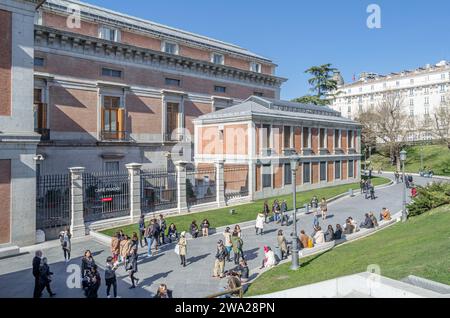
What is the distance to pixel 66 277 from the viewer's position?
1460 centimetres

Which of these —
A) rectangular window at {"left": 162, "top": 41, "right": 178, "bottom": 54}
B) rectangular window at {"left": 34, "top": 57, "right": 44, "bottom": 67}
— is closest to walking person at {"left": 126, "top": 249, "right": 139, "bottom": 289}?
rectangular window at {"left": 34, "top": 57, "right": 44, "bottom": 67}

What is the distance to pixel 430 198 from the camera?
2306 cm

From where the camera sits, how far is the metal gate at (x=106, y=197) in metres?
21.9

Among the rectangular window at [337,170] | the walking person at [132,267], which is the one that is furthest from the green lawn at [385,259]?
the rectangular window at [337,170]

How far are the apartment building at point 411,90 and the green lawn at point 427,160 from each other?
873 centimetres

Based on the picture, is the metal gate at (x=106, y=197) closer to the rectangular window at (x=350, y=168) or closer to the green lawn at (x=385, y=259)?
the green lawn at (x=385, y=259)

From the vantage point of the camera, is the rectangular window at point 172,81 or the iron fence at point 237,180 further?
the rectangular window at point 172,81

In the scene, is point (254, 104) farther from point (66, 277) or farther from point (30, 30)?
point (66, 277)

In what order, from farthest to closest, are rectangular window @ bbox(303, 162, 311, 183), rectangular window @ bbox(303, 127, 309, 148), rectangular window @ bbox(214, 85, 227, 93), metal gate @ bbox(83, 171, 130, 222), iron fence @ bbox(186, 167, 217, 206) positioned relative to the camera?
rectangular window @ bbox(214, 85, 227, 93)
rectangular window @ bbox(303, 127, 309, 148)
rectangular window @ bbox(303, 162, 311, 183)
iron fence @ bbox(186, 167, 217, 206)
metal gate @ bbox(83, 171, 130, 222)

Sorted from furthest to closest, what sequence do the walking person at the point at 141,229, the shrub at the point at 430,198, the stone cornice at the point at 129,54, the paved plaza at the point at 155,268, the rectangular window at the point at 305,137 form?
the rectangular window at the point at 305,137, the stone cornice at the point at 129,54, the shrub at the point at 430,198, the walking person at the point at 141,229, the paved plaza at the point at 155,268

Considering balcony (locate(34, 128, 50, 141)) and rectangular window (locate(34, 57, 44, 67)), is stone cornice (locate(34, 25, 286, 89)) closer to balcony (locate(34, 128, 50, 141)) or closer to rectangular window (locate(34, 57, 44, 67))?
rectangular window (locate(34, 57, 44, 67))

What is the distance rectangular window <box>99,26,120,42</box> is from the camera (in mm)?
35969

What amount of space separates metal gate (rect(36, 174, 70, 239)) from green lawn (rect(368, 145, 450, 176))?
5324 centimetres

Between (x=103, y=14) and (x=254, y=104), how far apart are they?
19.0 meters
